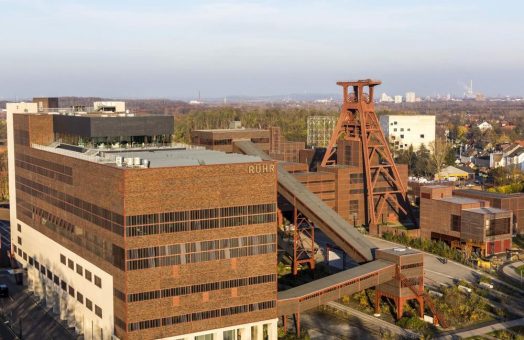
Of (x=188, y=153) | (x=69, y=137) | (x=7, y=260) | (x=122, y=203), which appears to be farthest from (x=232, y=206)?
(x=7, y=260)

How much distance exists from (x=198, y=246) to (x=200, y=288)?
305 cm

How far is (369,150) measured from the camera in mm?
108000

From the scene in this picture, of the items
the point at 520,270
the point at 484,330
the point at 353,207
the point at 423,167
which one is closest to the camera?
the point at 484,330

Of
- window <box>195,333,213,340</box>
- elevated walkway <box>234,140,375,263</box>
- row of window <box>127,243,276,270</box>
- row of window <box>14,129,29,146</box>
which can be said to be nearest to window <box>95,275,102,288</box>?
row of window <box>127,243,276,270</box>

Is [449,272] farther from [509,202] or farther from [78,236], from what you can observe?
[78,236]

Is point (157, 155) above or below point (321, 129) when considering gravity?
above

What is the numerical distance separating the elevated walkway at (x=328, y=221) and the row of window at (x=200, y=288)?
1589 centimetres

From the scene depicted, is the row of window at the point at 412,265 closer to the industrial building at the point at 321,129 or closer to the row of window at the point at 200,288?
the row of window at the point at 200,288

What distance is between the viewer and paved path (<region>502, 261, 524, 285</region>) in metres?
76.2

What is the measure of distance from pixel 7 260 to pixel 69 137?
2476cm

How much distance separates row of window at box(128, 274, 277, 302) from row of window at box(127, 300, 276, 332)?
5.34 ft

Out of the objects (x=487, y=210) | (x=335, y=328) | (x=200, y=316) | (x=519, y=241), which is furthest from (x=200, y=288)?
(x=519, y=241)

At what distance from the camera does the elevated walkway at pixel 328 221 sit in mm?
69938

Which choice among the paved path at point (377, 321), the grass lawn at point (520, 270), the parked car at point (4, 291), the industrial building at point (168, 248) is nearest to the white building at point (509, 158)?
the grass lawn at point (520, 270)
